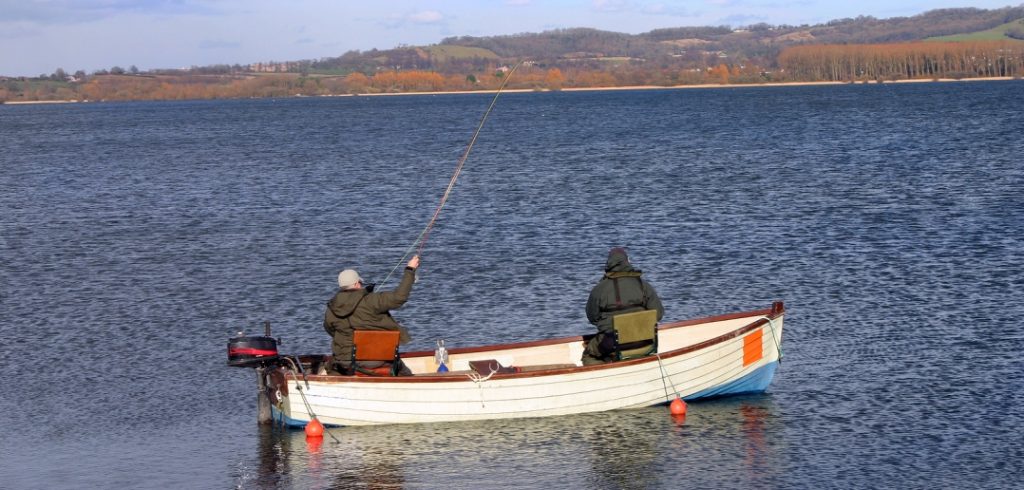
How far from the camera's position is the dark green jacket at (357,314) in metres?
15.2

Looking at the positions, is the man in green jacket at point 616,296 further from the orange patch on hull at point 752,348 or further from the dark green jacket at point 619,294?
the orange patch on hull at point 752,348

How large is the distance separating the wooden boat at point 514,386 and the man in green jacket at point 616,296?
46 centimetres

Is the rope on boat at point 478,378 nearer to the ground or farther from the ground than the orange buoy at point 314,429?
Answer: farther from the ground

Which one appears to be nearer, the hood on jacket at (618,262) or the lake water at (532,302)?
the lake water at (532,302)

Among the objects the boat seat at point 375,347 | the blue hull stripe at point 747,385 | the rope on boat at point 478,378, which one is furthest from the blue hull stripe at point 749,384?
the boat seat at point 375,347

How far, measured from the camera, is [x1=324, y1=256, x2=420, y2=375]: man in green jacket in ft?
49.8

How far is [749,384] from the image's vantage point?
16.7 meters

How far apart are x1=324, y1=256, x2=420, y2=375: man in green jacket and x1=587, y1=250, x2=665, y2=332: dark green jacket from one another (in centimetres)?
219

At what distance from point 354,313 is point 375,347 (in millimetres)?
459

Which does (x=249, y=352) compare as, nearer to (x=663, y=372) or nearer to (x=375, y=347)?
(x=375, y=347)

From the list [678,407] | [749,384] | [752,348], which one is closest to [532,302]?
[749,384]

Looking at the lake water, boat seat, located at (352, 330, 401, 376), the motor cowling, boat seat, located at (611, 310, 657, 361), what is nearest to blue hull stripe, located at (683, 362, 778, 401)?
the lake water

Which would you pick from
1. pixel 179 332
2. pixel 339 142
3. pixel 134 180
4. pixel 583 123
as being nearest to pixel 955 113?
pixel 583 123

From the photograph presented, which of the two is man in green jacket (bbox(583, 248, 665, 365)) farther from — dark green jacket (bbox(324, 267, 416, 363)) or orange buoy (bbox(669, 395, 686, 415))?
dark green jacket (bbox(324, 267, 416, 363))
